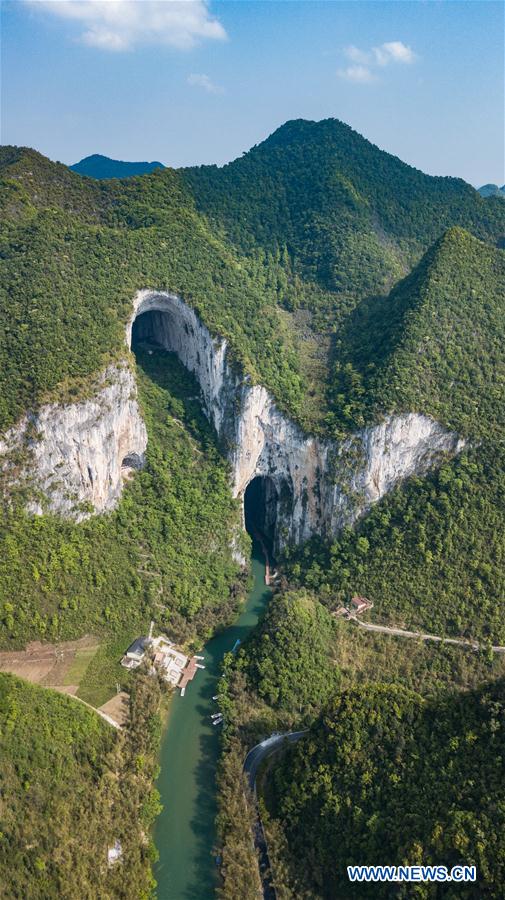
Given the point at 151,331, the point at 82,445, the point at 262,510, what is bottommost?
the point at 262,510

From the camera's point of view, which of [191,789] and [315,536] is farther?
[315,536]

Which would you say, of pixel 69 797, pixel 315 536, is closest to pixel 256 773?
pixel 69 797

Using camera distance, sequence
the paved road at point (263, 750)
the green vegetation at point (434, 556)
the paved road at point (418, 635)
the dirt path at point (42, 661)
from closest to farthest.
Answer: the paved road at point (263, 750)
the dirt path at point (42, 661)
the paved road at point (418, 635)
the green vegetation at point (434, 556)

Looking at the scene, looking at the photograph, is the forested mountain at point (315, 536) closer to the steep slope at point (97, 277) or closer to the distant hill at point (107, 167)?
the steep slope at point (97, 277)

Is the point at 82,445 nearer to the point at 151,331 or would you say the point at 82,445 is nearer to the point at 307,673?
the point at 151,331

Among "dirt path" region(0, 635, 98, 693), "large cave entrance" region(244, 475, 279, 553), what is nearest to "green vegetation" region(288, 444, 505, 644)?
"large cave entrance" region(244, 475, 279, 553)

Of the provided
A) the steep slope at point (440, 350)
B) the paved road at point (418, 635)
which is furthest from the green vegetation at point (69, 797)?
the steep slope at point (440, 350)

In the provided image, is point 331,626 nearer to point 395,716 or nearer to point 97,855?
point 395,716
